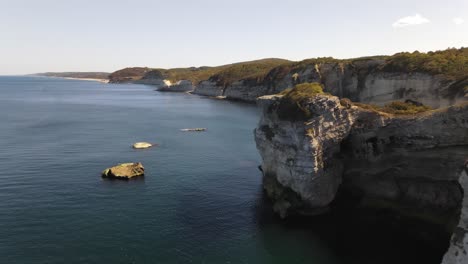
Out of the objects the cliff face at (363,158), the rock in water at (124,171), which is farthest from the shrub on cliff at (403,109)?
the rock in water at (124,171)

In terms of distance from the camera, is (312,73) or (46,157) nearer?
(46,157)

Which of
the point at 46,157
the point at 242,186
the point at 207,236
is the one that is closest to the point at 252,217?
the point at 207,236

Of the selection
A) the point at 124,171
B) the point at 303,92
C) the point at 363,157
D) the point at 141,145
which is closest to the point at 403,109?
the point at 363,157

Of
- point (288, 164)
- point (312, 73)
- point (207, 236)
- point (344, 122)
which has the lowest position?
point (207, 236)

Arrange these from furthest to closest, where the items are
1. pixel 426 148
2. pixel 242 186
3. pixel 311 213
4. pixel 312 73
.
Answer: pixel 312 73 < pixel 242 186 < pixel 311 213 < pixel 426 148

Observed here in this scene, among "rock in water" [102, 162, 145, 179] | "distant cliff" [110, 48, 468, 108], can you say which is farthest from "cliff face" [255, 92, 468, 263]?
"distant cliff" [110, 48, 468, 108]

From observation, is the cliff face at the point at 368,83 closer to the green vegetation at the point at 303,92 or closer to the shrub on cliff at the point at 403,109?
the shrub on cliff at the point at 403,109

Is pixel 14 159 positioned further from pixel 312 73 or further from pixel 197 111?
pixel 312 73
